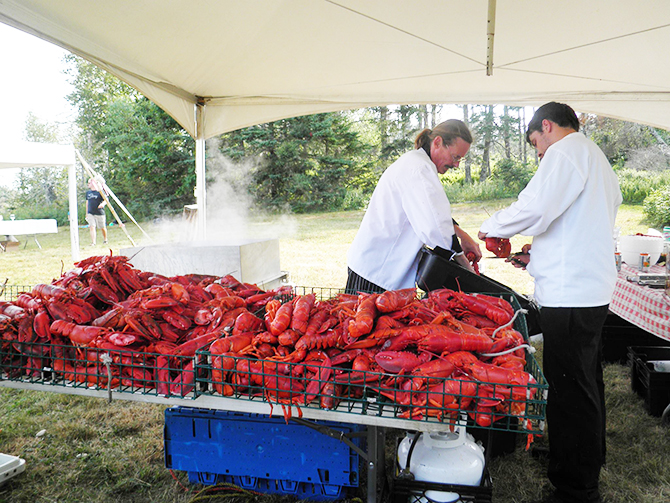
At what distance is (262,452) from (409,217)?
1599 millimetres

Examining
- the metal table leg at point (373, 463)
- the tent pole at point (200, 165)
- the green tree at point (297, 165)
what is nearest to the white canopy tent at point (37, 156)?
the tent pole at point (200, 165)

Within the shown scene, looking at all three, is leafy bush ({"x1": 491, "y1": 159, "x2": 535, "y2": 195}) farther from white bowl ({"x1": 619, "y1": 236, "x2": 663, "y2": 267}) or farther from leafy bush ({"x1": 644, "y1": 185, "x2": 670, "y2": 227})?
white bowl ({"x1": 619, "y1": 236, "x2": 663, "y2": 267})

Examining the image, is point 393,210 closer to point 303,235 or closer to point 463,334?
point 463,334

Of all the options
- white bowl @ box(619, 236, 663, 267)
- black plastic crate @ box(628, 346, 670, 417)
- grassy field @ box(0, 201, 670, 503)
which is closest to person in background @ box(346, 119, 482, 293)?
grassy field @ box(0, 201, 670, 503)

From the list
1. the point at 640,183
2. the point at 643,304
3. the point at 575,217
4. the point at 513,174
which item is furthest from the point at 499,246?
the point at 513,174

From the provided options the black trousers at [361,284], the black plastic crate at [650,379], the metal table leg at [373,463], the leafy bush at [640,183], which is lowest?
the black plastic crate at [650,379]

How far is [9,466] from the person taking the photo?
2.80 metres

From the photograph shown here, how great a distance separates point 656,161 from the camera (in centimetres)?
1702

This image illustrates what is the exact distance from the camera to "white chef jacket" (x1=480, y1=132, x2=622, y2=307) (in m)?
2.38

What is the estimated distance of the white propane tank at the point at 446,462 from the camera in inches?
77.1

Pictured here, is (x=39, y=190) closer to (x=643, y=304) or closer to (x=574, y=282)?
(x=643, y=304)

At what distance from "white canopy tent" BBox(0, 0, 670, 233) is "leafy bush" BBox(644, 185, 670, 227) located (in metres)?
9.30

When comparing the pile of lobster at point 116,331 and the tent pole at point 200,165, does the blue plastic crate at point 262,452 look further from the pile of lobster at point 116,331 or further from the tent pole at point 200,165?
the tent pole at point 200,165

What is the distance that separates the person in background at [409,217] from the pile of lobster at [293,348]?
0.83 m
